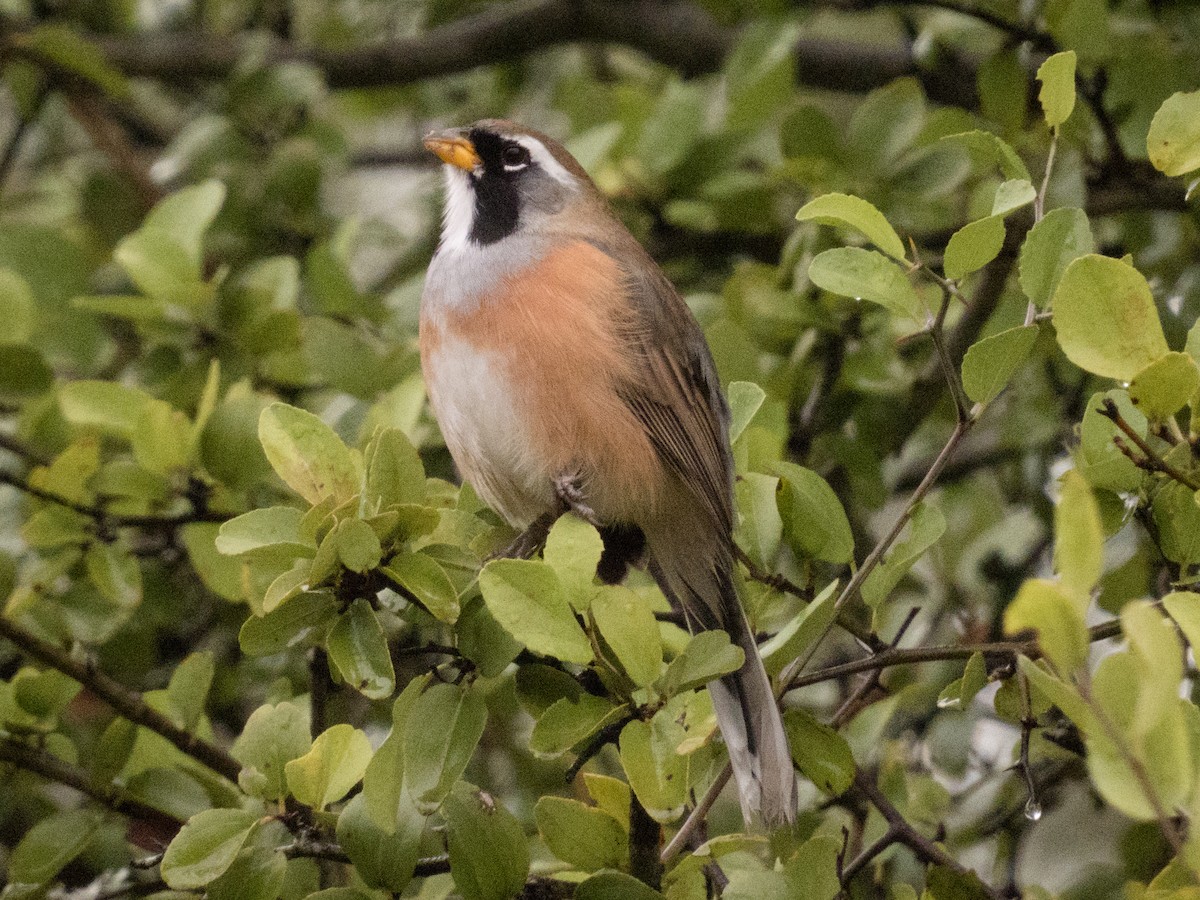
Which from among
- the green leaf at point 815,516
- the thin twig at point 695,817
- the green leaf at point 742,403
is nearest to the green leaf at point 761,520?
the green leaf at point 815,516

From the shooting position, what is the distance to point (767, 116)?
4.17m

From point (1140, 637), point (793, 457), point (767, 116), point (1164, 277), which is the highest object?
point (1140, 637)

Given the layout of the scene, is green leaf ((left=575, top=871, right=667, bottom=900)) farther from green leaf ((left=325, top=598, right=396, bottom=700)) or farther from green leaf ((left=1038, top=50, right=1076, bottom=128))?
green leaf ((left=1038, top=50, right=1076, bottom=128))

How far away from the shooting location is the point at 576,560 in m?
2.17

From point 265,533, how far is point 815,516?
3.11 feet

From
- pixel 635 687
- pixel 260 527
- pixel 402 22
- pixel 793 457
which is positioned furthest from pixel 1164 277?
pixel 402 22

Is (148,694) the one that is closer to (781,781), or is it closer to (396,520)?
(396,520)

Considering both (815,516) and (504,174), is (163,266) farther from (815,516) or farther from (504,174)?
(815,516)

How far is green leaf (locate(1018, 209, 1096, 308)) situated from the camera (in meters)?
2.08

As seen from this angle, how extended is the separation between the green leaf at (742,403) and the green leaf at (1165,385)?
2.51 feet

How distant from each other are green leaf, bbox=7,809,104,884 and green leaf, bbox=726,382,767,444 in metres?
1.44

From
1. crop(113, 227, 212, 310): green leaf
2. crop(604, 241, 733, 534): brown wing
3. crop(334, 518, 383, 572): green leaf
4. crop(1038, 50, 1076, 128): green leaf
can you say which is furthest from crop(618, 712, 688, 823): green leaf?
crop(113, 227, 212, 310): green leaf

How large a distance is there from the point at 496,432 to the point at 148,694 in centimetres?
92

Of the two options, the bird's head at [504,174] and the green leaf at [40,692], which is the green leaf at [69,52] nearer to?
the bird's head at [504,174]
